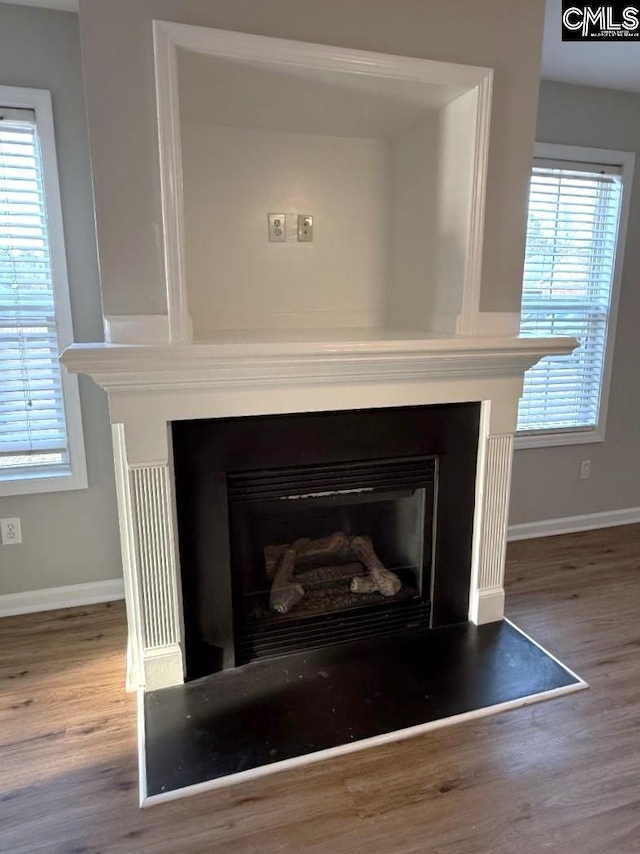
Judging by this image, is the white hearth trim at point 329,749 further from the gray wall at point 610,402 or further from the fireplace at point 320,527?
the gray wall at point 610,402

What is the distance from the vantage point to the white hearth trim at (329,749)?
1.56 metres

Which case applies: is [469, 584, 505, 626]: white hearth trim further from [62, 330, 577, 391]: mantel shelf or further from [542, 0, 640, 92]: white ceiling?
[542, 0, 640, 92]: white ceiling

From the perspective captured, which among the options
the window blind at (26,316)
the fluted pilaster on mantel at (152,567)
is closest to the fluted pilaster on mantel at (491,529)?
the fluted pilaster on mantel at (152,567)

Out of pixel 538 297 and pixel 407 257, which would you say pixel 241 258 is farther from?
pixel 538 297

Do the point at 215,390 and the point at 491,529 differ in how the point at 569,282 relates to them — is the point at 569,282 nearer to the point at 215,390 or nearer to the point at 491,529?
the point at 491,529

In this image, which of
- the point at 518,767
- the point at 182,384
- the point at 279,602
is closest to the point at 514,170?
A: the point at 182,384

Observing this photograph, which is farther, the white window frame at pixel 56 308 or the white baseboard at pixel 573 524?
the white baseboard at pixel 573 524

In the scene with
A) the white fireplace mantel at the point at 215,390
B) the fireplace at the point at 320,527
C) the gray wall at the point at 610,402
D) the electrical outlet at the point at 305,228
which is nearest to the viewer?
the white fireplace mantel at the point at 215,390

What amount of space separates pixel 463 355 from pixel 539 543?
170 centimetres

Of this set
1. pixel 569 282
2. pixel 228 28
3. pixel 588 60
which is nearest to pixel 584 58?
pixel 588 60

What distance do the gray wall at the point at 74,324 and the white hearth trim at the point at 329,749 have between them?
0.85m

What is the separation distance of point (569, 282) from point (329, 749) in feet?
8.44

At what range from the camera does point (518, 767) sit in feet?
5.43

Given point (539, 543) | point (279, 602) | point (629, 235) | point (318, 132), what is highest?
point (318, 132)
